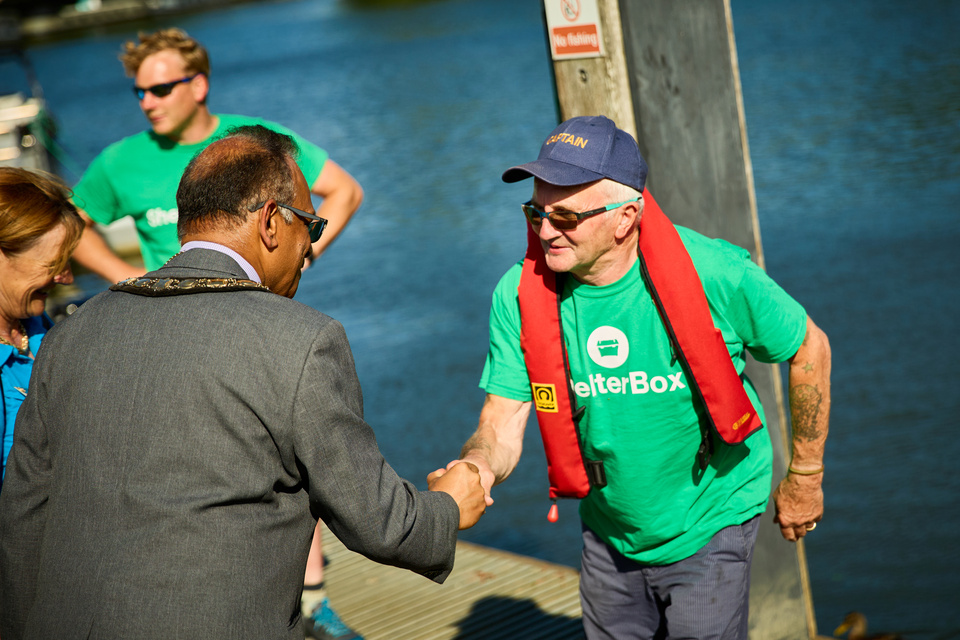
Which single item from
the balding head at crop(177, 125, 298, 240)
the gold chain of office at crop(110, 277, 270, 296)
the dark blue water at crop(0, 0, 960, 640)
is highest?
the balding head at crop(177, 125, 298, 240)

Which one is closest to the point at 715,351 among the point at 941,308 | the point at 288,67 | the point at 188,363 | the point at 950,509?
the point at 188,363

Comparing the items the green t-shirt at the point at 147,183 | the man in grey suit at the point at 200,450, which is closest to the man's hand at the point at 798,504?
the man in grey suit at the point at 200,450

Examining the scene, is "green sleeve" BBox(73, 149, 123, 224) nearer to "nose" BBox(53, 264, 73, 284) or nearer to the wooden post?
"nose" BBox(53, 264, 73, 284)

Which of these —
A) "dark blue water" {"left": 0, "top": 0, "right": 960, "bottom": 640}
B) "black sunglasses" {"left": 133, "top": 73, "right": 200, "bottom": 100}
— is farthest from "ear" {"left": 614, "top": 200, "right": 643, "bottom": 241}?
"dark blue water" {"left": 0, "top": 0, "right": 960, "bottom": 640}

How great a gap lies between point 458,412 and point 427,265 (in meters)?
6.20

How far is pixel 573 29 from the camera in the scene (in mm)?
3699

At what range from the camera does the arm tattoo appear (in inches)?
127

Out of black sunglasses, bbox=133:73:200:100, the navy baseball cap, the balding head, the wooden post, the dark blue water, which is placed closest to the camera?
the balding head

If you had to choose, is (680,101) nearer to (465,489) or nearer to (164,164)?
(465,489)

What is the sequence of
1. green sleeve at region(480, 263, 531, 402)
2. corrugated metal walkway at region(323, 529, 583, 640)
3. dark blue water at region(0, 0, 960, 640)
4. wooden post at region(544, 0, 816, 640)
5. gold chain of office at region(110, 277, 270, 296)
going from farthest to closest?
dark blue water at region(0, 0, 960, 640) → corrugated metal walkway at region(323, 529, 583, 640) → wooden post at region(544, 0, 816, 640) → green sleeve at region(480, 263, 531, 402) → gold chain of office at region(110, 277, 270, 296)

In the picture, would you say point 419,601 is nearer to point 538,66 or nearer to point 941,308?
point 941,308

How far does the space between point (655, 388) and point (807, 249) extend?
39.9ft

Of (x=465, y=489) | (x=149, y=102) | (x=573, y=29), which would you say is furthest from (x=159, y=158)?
(x=465, y=489)

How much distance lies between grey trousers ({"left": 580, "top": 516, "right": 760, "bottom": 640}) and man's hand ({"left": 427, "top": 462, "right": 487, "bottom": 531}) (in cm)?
72
